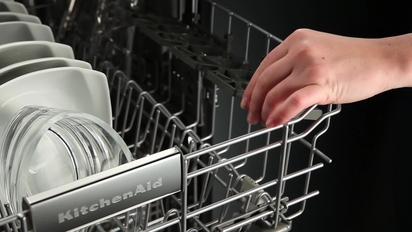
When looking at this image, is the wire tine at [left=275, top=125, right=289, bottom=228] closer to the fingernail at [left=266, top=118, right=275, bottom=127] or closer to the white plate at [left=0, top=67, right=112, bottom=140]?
the fingernail at [left=266, top=118, right=275, bottom=127]

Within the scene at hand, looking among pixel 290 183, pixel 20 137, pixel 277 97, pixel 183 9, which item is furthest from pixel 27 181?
pixel 290 183

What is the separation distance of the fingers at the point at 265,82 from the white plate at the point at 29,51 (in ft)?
0.75

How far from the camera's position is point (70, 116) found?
0.53 m

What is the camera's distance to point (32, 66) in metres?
0.62

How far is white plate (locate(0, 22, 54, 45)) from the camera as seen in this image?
2.16 ft

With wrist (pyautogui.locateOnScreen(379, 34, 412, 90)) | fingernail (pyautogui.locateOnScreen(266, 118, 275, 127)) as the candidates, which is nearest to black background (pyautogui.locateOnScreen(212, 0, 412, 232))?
wrist (pyautogui.locateOnScreen(379, 34, 412, 90))

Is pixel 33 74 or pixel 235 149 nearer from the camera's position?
pixel 33 74

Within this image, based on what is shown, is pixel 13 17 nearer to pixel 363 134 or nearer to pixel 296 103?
pixel 296 103

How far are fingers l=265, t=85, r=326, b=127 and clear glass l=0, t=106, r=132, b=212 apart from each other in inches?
5.9

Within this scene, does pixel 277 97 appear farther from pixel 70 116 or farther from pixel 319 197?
pixel 319 197

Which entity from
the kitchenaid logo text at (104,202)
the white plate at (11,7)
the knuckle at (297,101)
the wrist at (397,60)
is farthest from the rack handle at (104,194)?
the white plate at (11,7)

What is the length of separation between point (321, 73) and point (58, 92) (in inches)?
11.1

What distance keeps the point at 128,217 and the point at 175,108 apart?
10.4 inches

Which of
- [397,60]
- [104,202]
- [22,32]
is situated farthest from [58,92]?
[397,60]
